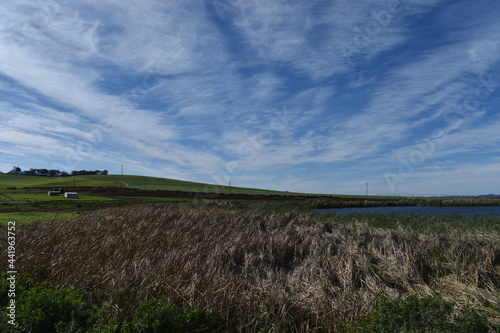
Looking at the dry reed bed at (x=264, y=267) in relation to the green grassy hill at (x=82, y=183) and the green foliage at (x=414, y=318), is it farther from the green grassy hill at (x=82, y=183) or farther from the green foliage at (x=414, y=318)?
the green grassy hill at (x=82, y=183)

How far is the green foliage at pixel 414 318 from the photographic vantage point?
609 cm

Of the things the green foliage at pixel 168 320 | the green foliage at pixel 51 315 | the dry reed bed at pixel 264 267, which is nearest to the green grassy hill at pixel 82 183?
the dry reed bed at pixel 264 267

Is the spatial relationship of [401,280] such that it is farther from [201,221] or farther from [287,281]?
[201,221]

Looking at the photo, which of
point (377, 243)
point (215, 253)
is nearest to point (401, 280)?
point (377, 243)

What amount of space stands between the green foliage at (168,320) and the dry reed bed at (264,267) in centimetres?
97

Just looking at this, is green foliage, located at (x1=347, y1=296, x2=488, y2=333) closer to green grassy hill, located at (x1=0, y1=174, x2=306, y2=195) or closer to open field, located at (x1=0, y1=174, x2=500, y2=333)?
open field, located at (x1=0, y1=174, x2=500, y2=333)

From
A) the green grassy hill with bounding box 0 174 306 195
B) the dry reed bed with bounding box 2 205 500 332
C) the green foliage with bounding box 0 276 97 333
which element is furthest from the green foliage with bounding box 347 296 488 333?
the green grassy hill with bounding box 0 174 306 195

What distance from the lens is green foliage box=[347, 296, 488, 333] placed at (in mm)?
6090

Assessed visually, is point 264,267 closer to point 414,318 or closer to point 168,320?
point 168,320

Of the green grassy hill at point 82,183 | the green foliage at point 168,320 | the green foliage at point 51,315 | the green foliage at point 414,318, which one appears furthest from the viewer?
the green grassy hill at point 82,183

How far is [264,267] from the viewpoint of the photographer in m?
12.2

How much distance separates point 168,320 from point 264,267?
6226mm

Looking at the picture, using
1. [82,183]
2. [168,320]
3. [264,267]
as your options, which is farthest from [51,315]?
[82,183]

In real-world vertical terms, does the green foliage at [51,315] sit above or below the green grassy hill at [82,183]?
below
